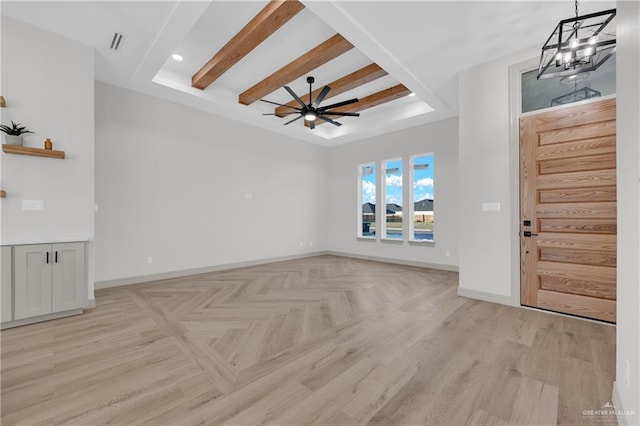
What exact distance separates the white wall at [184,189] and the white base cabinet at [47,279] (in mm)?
1232

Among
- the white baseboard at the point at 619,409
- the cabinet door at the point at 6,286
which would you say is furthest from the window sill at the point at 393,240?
the cabinet door at the point at 6,286

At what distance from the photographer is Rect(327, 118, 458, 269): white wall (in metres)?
5.71

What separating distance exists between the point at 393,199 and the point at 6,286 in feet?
22.0

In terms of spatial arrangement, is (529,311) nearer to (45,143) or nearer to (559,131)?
(559,131)

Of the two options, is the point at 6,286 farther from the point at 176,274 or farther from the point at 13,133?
the point at 176,274

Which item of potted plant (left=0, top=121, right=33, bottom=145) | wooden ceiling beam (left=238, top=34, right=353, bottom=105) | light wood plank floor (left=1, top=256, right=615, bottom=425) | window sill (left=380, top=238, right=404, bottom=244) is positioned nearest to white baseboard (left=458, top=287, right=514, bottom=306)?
light wood plank floor (left=1, top=256, right=615, bottom=425)

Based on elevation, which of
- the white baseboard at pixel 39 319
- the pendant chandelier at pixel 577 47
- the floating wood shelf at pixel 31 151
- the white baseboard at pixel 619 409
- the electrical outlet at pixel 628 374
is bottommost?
the white baseboard at pixel 39 319

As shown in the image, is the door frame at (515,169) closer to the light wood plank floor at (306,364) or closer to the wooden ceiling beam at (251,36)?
the light wood plank floor at (306,364)

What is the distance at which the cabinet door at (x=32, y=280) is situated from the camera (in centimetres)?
282

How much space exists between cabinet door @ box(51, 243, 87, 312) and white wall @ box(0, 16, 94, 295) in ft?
0.57

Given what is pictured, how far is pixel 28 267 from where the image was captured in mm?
2891

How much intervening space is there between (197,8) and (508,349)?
4407mm

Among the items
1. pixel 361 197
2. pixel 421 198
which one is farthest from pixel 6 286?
pixel 421 198

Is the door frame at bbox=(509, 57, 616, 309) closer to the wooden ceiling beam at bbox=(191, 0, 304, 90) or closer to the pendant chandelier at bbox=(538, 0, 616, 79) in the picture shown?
the pendant chandelier at bbox=(538, 0, 616, 79)
